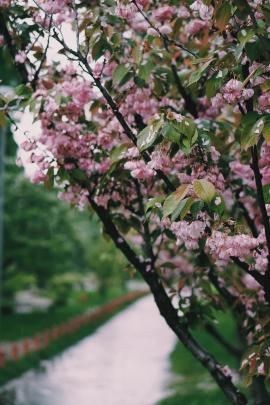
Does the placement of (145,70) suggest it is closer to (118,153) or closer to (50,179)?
(118,153)

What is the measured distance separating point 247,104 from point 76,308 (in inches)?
1159

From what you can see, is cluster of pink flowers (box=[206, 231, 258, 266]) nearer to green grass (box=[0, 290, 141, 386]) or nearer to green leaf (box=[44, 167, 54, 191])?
green leaf (box=[44, 167, 54, 191])

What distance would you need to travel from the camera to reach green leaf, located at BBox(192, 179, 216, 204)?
260cm

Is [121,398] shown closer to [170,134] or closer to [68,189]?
[68,189]

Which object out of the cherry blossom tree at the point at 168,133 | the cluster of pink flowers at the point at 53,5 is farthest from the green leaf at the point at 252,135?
the cluster of pink flowers at the point at 53,5

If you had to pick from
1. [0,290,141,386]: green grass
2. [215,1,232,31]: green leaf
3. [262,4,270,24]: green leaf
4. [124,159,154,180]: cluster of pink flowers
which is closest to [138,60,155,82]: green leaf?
[124,159,154,180]: cluster of pink flowers

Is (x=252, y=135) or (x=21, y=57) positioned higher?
(x=21, y=57)

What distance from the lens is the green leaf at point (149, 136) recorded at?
2826 mm

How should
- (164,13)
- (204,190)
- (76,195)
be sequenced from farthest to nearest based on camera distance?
1. (164,13)
2. (76,195)
3. (204,190)

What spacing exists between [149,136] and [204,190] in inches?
17.2

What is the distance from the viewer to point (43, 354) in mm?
16688

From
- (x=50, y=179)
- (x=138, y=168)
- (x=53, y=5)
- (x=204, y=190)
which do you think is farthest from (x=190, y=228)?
(x=53, y=5)

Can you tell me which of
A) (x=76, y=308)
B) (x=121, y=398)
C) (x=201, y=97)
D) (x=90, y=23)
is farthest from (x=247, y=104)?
(x=76, y=308)

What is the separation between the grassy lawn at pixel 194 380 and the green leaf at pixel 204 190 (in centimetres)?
553
